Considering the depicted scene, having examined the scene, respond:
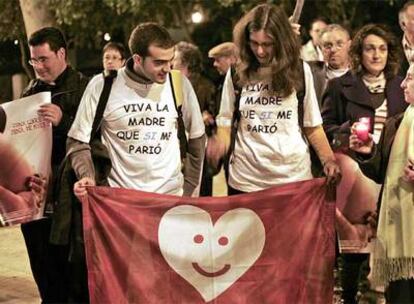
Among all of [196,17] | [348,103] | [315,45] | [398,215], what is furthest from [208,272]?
[196,17]

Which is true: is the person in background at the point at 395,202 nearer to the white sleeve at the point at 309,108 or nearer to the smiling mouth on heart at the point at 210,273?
the white sleeve at the point at 309,108

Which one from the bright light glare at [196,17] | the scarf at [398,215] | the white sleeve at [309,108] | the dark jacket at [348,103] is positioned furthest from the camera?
the bright light glare at [196,17]

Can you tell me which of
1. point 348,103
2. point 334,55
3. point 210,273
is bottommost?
point 210,273

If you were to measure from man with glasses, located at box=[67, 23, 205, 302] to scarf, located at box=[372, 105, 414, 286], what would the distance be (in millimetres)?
1236

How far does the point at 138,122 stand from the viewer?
4625 mm

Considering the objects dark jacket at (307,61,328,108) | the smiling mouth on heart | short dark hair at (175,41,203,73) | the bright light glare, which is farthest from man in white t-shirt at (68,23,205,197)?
the bright light glare

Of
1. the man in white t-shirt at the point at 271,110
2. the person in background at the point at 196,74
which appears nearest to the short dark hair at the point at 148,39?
the man in white t-shirt at the point at 271,110

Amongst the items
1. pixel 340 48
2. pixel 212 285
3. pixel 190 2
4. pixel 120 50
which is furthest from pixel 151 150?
pixel 190 2

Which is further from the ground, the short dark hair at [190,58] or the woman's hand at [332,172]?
the short dark hair at [190,58]

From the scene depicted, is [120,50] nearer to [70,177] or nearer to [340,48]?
[340,48]

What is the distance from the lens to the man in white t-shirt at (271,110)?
4637 mm

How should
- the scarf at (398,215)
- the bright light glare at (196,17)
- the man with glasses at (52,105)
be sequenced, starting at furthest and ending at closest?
1. the bright light glare at (196,17)
2. the man with glasses at (52,105)
3. the scarf at (398,215)

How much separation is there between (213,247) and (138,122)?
829 mm

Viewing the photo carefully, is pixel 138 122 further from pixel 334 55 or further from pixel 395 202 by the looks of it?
pixel 334 55
